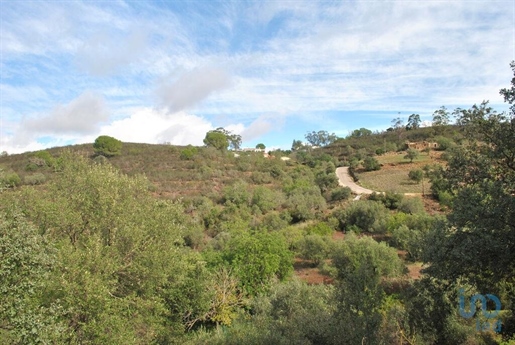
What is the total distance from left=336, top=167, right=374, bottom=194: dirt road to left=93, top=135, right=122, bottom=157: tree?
139 ft

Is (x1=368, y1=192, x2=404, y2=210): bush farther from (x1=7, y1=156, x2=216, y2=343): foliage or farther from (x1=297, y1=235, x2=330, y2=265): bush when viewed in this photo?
(x1=7, y1=156, x2=216, y2=343): foliage

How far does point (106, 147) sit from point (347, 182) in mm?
45226

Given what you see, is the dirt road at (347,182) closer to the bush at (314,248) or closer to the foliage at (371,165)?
the foliage at (371,165)

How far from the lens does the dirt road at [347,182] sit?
4641 centimetres

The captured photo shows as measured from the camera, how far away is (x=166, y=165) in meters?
59.1

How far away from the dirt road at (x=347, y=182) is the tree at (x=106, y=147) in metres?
42.4

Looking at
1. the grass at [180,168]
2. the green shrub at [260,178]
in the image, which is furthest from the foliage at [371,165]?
the green shrub at [260,178]

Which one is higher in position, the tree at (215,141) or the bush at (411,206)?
the tree at (215,141)

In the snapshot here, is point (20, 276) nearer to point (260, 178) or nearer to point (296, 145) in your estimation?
point (260, 178)

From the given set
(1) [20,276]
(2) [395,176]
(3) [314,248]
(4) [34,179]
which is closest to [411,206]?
(3) [314,248]

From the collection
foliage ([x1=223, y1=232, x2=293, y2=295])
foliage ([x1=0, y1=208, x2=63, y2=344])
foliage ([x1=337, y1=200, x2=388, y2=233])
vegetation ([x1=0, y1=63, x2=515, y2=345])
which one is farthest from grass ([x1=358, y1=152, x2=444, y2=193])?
foliage ([x1=0, y1=208, x2=63, y2=344])

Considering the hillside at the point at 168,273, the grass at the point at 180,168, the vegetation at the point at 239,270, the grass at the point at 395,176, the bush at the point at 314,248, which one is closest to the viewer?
the vegetation at the point at 239,270

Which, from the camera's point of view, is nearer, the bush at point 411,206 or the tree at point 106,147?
the bush at point 411,206

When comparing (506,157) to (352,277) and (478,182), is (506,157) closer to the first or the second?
(478,182)
